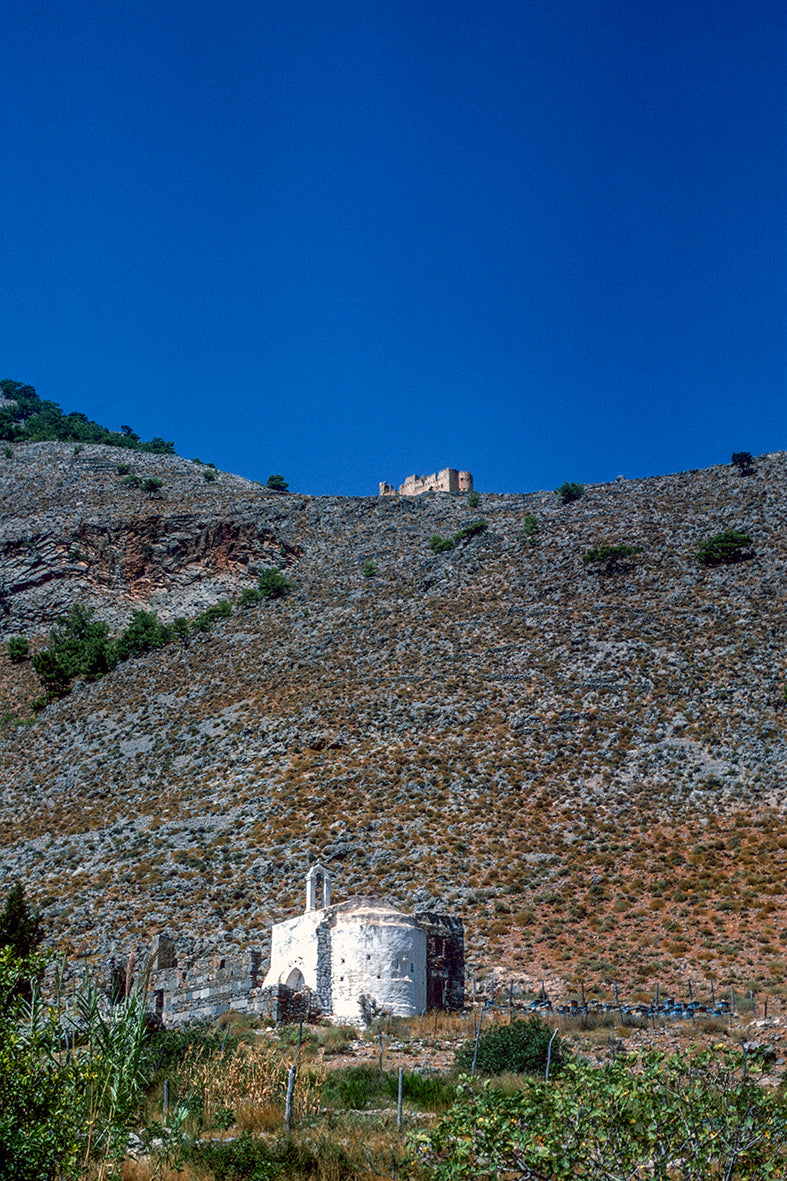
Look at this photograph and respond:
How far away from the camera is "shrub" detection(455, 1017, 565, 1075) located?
18.3m

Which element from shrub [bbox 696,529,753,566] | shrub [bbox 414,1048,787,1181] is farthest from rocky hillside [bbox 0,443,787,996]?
shrub [bbox 414,1048,787,1181]

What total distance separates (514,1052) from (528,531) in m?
48.2

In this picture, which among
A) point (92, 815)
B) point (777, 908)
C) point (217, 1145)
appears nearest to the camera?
point (217, 1145)

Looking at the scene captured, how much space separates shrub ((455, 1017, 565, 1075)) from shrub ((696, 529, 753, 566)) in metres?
39.8

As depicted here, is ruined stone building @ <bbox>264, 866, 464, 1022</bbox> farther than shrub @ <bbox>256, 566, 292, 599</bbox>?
No

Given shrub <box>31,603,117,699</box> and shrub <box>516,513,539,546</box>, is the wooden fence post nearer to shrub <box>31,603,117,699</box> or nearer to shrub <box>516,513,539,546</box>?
shrub <box>31,603,117,699</box>

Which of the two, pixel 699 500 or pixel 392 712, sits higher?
pixel 699 500

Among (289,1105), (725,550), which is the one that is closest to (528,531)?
(725,550)

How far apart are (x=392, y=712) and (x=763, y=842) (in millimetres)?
16934

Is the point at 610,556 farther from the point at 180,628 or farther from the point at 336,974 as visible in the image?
the point at 336,974

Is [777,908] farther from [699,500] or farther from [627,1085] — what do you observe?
[699,500]

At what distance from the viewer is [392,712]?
4678 cm

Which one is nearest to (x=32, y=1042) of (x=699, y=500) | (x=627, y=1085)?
(x=627, y=1085)

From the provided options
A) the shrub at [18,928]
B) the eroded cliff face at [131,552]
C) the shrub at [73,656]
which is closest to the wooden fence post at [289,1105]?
the shrub at [18,928]
